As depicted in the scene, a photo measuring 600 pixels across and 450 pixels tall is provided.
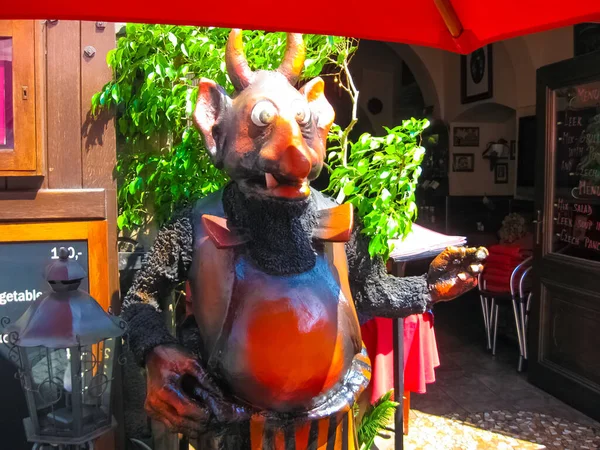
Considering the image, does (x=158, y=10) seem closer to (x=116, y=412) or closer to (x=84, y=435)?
(x=84, y=435)

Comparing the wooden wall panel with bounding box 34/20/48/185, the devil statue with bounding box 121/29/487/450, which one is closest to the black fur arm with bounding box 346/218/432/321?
the devil statue with bounding box 121/29/487/450

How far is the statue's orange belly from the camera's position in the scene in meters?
1.63

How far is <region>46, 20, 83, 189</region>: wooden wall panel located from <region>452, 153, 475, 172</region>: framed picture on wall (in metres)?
6.06

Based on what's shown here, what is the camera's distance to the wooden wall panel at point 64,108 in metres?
2.38

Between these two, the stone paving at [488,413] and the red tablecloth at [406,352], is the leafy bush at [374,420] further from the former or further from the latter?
the stone paving at [488,413]

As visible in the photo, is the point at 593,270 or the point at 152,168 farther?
the point at 593,270

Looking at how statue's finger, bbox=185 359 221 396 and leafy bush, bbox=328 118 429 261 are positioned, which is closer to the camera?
statue's finger, bbox=185 359 221 396

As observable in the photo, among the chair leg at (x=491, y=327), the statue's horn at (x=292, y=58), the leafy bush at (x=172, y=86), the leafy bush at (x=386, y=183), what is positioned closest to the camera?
the statue's horn at (x=292, y=58)

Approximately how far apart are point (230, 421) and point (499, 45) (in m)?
6.03

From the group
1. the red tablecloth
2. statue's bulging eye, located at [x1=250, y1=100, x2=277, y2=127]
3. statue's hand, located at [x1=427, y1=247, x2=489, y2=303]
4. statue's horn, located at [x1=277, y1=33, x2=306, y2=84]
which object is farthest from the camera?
the red tablecloth

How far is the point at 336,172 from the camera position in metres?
2.37

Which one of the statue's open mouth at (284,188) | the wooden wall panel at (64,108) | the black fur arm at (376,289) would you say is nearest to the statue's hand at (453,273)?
the black fur arm at (376,289)

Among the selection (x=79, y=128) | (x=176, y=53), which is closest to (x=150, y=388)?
(x=79, y=128)

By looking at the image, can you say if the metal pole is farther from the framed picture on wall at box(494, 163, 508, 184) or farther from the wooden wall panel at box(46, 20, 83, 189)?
the framed picture on wall at box(494, 163, 508, 184)
